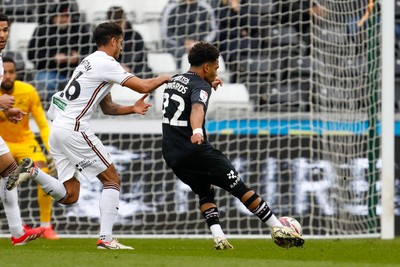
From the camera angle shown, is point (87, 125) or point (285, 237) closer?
point (285, 237)

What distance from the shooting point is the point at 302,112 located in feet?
39.2

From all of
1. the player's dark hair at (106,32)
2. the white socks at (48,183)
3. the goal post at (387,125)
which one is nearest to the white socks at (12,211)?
the white socks at (48,183)

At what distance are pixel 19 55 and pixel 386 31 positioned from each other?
488 centimetres

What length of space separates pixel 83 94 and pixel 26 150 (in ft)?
7.78

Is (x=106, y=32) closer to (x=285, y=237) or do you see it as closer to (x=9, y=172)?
(x=9, y=172)

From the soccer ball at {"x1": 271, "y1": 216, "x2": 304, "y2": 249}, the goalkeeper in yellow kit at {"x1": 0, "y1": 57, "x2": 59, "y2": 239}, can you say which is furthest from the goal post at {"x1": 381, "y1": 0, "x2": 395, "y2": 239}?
the goalkeeper in yellow kit at {"x1": 0, "y1": 57, "x2": 59, "y2": 239}

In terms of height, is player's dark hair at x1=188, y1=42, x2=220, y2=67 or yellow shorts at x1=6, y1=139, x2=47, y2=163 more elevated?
player's dark hair at x1=188, y1=42, x2=220, y2=67

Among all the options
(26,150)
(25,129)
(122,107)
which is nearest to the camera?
(122,107)

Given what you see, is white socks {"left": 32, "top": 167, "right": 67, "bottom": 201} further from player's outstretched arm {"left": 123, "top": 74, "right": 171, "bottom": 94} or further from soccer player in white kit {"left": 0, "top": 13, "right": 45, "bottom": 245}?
player's outstretched arm {"left": 123, "top": 74, "right": 171, "bottom": 94}

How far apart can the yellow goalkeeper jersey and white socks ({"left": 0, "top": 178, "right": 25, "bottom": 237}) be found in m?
1.39

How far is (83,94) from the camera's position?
877 cm

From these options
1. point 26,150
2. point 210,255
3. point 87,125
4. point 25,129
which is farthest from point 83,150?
point 25,129

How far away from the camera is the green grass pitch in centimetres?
695

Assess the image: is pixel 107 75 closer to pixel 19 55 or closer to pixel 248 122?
pixel 248 122
